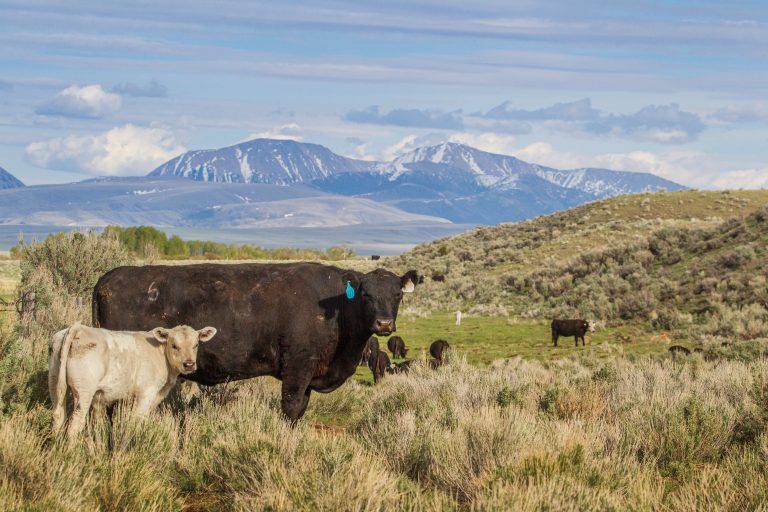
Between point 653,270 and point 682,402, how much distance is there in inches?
1278

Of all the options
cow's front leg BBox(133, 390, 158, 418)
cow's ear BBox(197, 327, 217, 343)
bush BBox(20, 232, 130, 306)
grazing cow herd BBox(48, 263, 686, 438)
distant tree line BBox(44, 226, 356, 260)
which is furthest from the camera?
distant tree line BBox(44, 226, 356, 260)

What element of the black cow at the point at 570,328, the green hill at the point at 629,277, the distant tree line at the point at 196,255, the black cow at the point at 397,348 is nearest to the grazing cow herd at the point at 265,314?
the black cow at the point at 397,348

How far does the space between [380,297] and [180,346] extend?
2709mm

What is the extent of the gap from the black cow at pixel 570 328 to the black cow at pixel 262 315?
70.2 ft

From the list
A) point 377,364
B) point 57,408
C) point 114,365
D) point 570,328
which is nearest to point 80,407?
point 57,408

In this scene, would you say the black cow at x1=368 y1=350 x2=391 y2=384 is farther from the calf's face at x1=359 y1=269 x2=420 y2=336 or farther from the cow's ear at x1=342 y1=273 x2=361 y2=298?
the calf's face at x1=359 y1=269 x2=420 y2=336

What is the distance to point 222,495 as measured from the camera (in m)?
7.59

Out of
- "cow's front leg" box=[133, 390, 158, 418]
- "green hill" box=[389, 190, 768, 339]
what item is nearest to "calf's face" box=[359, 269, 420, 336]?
"cow's front leg" box=[133, 390, 158, 418]

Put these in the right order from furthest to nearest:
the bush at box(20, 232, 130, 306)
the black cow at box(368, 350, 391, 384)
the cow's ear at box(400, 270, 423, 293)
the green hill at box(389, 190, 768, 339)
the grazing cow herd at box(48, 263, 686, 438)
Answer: the green hill at box(389, 190, 768, 339) < the bush at box(20, 232, 130, 306) < the black cow at box(368, 350, 391, 384) < the cow's ear at box(400, 270, 423, 293) < the grazing cow herd at box(48, 263, 686, 438)

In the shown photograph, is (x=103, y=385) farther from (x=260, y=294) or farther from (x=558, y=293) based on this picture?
(x=558, y=293)

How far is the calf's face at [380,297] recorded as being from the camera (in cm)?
1078

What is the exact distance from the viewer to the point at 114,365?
8.90 m

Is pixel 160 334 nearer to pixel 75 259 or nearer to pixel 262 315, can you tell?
pixel 262 315

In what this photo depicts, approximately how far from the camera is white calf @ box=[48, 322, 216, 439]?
27.9ft
